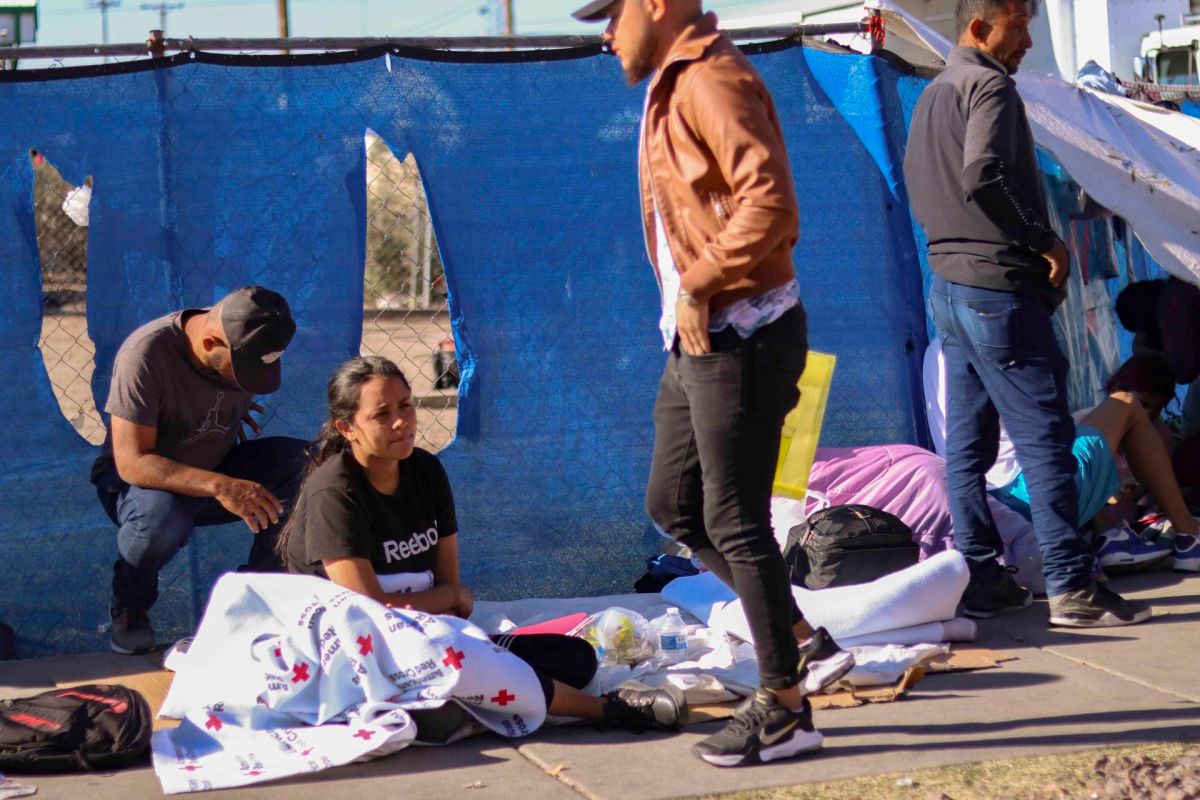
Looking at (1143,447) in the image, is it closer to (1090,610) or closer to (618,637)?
(1090,610)

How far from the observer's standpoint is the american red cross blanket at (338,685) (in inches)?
139

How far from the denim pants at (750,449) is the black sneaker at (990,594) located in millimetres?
1657

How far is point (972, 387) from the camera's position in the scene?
15.8 feet

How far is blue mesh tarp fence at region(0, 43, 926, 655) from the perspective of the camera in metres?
4.76

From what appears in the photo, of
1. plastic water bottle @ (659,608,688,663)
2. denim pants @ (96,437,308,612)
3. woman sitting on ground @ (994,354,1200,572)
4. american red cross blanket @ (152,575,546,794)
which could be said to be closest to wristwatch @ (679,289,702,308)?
american red cross blanket @ (152,575,546,794)

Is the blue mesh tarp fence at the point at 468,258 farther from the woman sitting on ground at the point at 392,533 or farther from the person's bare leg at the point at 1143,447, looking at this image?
the woman sitting on ground at the point at 392,533

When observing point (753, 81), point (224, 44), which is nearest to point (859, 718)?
point (753, 81)

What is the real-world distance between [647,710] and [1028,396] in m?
1.72

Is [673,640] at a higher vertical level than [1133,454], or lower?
lower

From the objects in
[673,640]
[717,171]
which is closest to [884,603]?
[673,640]

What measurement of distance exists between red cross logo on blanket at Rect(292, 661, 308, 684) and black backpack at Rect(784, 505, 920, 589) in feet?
5.60

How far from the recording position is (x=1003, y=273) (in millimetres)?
4492

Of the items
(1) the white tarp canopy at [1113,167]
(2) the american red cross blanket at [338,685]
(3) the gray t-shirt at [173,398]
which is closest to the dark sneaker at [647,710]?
(2) the american red cross blanket at [338,685]

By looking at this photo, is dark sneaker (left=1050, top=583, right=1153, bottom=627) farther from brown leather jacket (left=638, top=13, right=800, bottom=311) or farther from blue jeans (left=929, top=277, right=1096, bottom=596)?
brown leather jacket (left=638, top=13, right=800, bottom=311)
